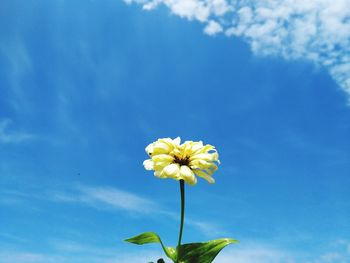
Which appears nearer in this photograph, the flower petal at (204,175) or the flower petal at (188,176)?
the flower petal at (188,176)

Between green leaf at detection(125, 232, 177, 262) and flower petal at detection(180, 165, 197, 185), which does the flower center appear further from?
green leaf at detection(125, 232, 177, 262)

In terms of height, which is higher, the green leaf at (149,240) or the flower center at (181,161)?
the flower center at (181,161)

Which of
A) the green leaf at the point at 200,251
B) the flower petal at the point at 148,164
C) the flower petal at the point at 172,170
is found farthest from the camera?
the flower petal at the point at 148,164

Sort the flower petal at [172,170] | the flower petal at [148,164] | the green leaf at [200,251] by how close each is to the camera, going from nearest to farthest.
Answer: the green leaf at [200,251], the flower petal at [172,170], the flower petal at [148,164]

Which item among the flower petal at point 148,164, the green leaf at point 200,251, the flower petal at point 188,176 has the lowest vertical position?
the green leaf at point 200,251

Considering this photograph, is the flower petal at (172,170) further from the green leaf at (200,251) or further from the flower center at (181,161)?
the green leaf at (200,251)

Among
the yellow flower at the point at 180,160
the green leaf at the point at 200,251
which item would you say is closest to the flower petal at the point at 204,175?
the yellow flower at the point at 180,160
